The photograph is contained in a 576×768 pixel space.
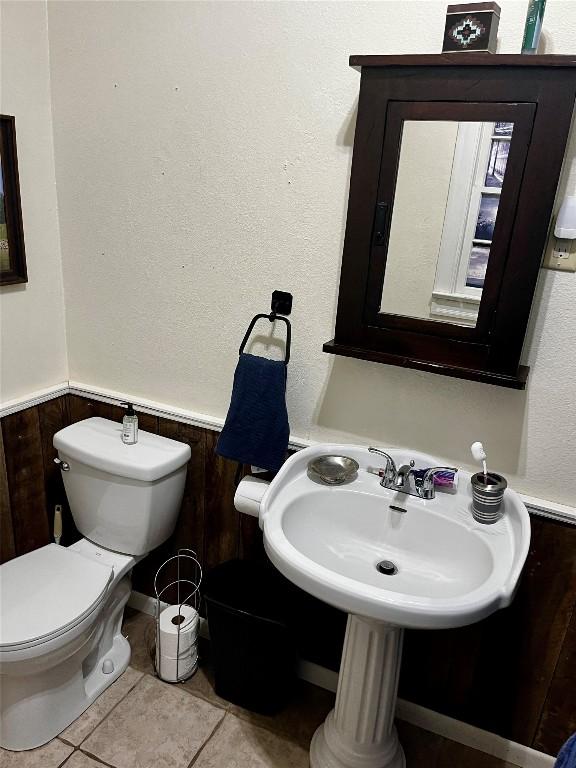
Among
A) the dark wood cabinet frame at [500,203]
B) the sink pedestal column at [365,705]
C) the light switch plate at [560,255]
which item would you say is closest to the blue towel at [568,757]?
the sink pedestal column at [365,705]

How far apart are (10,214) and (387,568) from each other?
4.68 ft

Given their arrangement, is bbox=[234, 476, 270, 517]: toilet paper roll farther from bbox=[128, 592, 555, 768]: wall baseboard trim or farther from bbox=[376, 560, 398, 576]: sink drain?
bbox=[128, 592, 555, 768]: wall baseboard trim

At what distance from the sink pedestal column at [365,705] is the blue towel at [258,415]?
1.55ft

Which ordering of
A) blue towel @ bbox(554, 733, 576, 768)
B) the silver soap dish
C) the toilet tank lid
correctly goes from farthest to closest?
1. the toilet tank lid
2. the silver soap dish
3. blue towel @ bbox(554, 733, 576, 768)

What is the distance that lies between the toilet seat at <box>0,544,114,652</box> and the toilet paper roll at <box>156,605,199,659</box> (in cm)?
26

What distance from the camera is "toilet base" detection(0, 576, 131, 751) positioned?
4.99 feet

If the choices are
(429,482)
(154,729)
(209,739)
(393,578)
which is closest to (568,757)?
(393,578)

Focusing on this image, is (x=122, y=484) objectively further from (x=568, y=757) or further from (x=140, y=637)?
(x=568, y=757)

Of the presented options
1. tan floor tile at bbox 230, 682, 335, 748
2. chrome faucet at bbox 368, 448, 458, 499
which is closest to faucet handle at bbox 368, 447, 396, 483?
chrome faucet at bbox 368, 448, 458, 499

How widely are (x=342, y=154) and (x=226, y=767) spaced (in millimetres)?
1652

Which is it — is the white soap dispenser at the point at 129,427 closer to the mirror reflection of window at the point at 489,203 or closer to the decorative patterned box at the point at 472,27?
the mirror reflection of window at the point at 489,203

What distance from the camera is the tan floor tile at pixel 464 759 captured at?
63.4 inches

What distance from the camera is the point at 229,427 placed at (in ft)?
5.12

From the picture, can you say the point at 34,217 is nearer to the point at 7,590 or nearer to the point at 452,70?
the point at 7,590
